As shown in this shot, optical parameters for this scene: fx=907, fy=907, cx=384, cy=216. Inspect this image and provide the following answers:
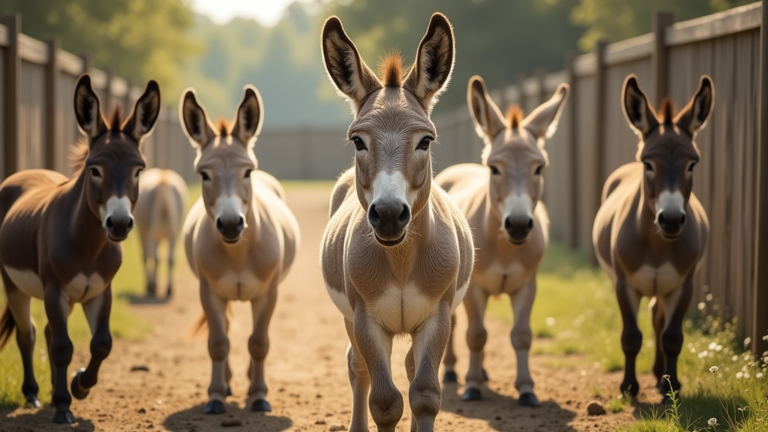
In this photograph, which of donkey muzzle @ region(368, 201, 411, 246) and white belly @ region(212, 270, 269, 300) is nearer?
donkey muzzle @ region(368, 201, 411, 246)

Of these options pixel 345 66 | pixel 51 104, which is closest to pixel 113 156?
pixel 345 66

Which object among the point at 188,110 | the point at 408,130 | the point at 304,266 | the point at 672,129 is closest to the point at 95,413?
the point at 188,110

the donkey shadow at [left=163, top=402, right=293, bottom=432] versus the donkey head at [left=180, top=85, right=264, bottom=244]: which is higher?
the donkey head at [left=180, top=85, right=264, bottom=244]

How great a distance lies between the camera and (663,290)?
6.70 meters

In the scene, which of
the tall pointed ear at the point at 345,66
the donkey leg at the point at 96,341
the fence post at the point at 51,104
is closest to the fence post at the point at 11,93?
the fence post at the point at 51,104

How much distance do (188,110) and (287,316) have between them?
483 centimetres

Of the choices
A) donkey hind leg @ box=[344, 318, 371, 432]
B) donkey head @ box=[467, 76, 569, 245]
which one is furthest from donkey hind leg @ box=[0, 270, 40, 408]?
donkey head @ box=[467, 76, 569, 245]

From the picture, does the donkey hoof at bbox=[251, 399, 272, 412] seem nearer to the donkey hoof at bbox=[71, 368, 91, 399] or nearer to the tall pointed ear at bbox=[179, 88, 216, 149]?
the donkey hoof at bbox=[71, 368, 91, 399]

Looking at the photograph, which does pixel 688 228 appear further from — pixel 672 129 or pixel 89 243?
pixel 89 243

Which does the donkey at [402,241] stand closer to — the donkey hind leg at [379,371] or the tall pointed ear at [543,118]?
the donkey hind leg at [379,371]

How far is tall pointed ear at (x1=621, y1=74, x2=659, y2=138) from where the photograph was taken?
22.2ft

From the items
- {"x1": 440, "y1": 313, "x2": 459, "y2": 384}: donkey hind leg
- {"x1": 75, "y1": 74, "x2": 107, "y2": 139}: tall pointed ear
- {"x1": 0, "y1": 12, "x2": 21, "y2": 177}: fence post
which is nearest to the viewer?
{"x1": 75, "y1": 74, "x2": 107, "y2": 139}: tall pointed ear

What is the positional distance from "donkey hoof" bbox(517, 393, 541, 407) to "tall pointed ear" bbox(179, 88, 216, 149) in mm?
3163

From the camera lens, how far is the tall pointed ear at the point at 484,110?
24.5ft
